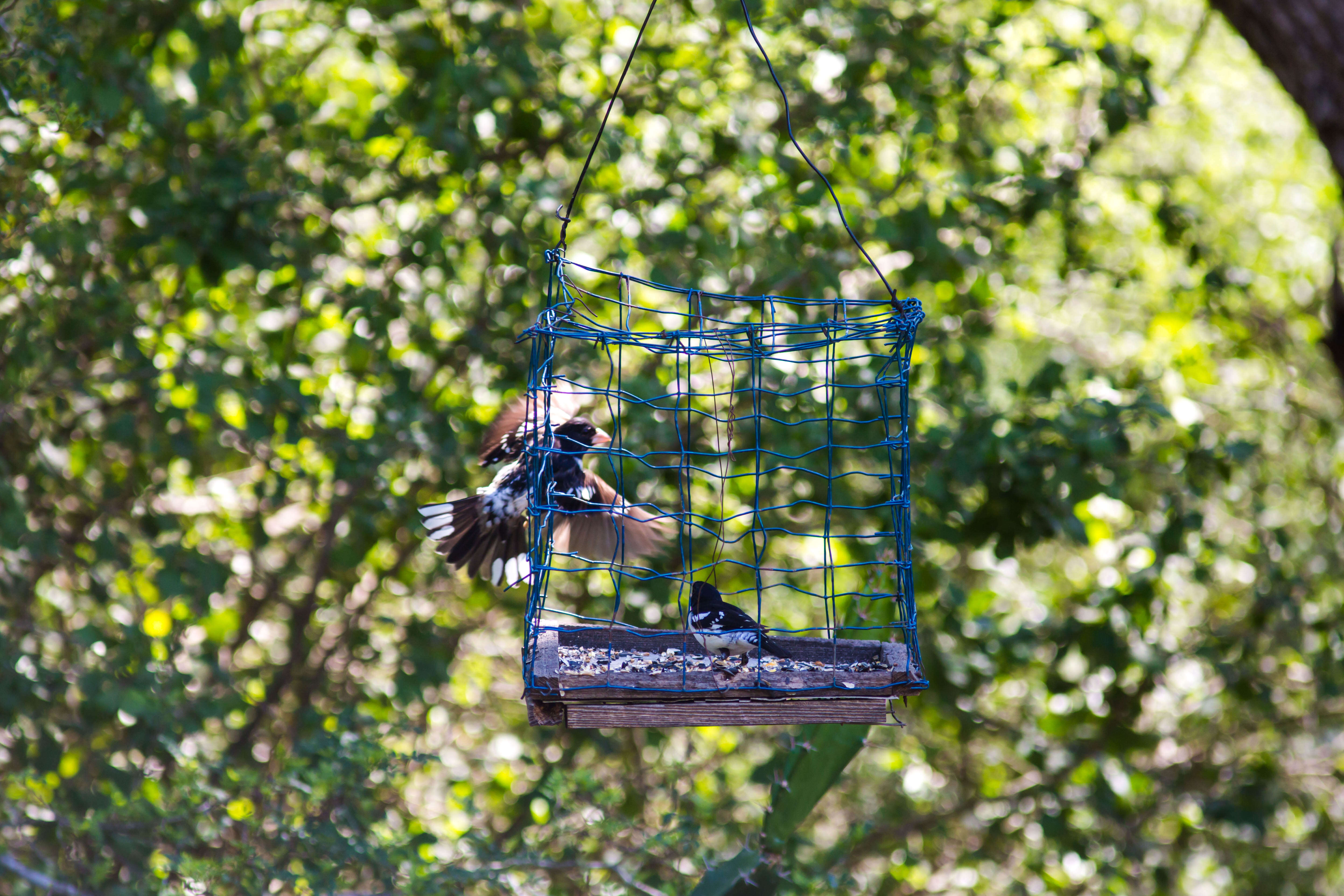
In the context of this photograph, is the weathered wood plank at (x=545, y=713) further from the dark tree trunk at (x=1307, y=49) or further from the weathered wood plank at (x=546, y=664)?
the dark tree trunk at (x=1307, y=49)

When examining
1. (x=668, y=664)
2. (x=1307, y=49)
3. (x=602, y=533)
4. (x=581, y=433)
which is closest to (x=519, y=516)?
(x=602, y=533)

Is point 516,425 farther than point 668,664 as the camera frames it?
Yes

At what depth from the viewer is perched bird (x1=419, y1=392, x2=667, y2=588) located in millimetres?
3025

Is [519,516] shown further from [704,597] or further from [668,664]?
[668,664]

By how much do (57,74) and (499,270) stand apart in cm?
165

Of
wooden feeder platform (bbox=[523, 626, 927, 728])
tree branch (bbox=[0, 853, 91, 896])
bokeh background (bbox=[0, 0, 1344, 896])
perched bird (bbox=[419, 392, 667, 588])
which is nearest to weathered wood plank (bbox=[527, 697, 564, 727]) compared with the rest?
wooden feeder platform (bbox=[523, 626, 927, 728])

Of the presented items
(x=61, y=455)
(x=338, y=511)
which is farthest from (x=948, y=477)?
(x=61, y=455)

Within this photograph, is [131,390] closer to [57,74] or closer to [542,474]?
[57,74]

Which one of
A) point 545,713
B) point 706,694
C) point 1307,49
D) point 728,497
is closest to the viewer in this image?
point 706,694

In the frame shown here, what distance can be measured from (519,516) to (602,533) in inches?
9.9

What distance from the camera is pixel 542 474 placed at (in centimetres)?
274

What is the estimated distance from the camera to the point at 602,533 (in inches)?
130

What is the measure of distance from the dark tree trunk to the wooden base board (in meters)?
3.01

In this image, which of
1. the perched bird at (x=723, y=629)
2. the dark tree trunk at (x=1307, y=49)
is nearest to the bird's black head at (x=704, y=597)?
the perched bird at (x=723, y=629)
